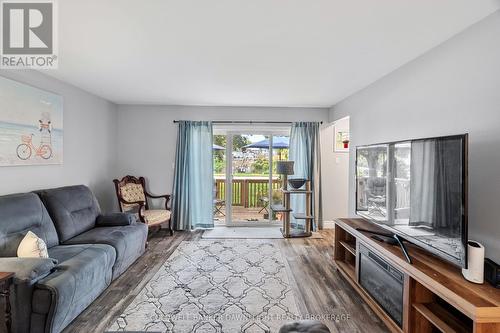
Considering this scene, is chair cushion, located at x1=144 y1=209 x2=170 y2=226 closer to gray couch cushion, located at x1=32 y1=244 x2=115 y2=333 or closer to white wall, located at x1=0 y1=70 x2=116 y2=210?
white wall, located at x1=0 y1=70 x2=116 y2=210

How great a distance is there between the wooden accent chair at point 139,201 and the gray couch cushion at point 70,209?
664 mm

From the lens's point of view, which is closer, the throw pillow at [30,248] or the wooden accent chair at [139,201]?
the throw pillow at [30,248]

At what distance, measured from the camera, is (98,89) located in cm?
371

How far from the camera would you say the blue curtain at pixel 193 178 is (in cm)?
466

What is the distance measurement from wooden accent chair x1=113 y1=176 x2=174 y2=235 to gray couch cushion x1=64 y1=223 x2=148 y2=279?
0.57 meters

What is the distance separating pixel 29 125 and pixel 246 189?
3.47 meters

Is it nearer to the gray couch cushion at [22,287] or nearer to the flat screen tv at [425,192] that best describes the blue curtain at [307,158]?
the flat screen tv at [425,192]

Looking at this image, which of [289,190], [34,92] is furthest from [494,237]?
[34,92]

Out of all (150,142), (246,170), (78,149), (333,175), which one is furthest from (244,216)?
(78,149)

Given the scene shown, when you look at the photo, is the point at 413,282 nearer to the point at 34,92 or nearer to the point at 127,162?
the point at 34,92

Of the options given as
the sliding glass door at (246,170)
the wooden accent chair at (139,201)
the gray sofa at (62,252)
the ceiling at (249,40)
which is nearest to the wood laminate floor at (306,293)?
the gray sofa at (62,252)

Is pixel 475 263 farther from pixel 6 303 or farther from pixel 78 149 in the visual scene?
pixel 78 149

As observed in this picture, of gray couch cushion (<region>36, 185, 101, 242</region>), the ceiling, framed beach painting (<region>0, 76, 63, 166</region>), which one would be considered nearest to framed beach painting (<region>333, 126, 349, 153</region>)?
the ceiling

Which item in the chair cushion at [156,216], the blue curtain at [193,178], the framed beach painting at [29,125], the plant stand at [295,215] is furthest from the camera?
the blue curtain at [193,178]
